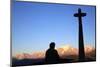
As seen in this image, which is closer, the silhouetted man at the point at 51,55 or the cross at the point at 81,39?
the silhouetted man at the point at 51,55

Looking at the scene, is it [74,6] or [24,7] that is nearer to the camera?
[24,7]

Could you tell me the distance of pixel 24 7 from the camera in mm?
2432

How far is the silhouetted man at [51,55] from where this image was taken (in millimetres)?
2529

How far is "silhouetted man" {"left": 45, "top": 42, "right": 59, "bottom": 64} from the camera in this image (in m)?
2.53

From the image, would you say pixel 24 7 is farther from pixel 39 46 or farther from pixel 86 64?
pixel 86 64

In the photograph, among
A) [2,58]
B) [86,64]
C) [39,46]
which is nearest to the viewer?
[2,58]

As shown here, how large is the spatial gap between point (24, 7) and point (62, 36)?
539mm

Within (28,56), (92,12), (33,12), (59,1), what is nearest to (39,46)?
(28,56)

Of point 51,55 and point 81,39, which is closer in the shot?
point 51,55

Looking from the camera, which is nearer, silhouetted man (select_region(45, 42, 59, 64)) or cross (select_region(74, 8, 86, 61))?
silhouetted man (select_region(45, 42, 59, 64))

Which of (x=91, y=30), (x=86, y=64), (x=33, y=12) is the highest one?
(x=33, y=12)

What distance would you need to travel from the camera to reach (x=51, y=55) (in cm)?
255

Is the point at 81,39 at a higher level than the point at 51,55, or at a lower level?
higher

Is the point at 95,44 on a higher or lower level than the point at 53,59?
higher
